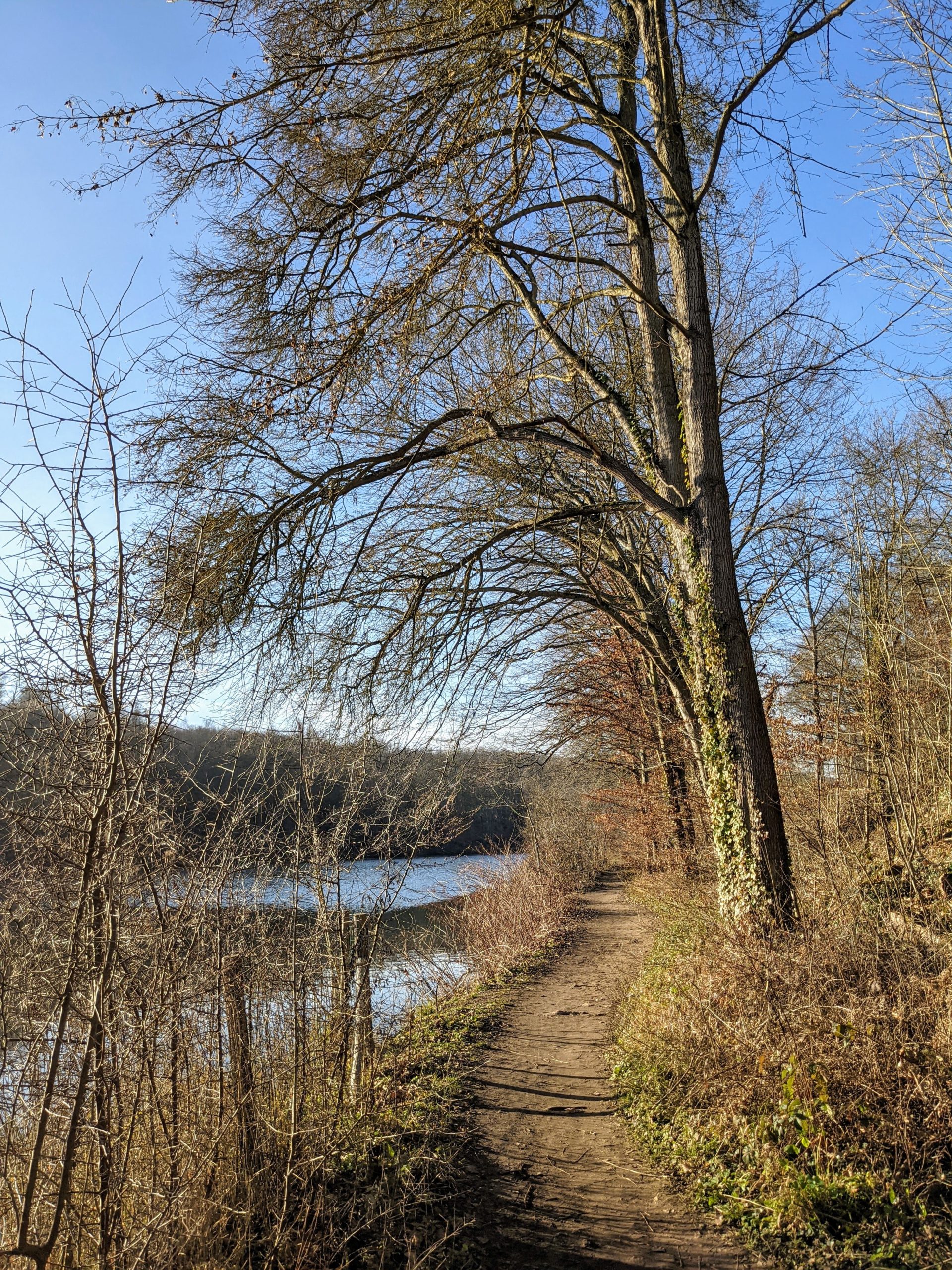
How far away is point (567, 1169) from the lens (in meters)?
5.21

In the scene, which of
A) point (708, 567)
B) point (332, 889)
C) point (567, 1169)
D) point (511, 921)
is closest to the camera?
point (332, 889)

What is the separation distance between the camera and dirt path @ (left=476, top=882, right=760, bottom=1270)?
13.9 feet

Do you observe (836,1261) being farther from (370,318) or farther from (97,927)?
(370,318)

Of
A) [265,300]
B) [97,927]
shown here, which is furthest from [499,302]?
[97,927]

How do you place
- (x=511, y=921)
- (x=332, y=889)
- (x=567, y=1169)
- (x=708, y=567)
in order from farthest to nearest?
1. (x=511, y=921)
2. (x=708, y=567)
3. (x=567, y=1169)
4. (x=332, y=889)

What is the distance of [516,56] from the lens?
5930mm

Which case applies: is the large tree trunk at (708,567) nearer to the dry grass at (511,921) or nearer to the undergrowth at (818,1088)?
the undergrowth at (818,1088)

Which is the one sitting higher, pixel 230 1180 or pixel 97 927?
pixel 97 927

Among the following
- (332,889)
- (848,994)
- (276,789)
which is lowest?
(848,994)

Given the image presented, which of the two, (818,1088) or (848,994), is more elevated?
(848,994)

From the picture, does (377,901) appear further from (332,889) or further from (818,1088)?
(818,1088)

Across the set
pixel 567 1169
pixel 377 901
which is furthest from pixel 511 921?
pixel 377 901

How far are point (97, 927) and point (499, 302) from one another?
7.75 m

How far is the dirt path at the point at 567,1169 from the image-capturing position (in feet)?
13.9
